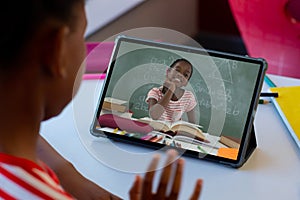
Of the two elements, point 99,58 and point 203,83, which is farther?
point 99,58

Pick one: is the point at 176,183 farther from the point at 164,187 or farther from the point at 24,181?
the point at 24,181

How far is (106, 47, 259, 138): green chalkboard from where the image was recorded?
0.90m

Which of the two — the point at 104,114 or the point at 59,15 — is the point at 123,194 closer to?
the point at 104,114

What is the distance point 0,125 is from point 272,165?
48 centimetres

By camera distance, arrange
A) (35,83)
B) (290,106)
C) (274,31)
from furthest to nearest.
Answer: (274,31), (290,106), (35,83)

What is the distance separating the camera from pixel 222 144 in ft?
2.92

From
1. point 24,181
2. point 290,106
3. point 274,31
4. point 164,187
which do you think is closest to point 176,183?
point 164,187

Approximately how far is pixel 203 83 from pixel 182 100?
5cm

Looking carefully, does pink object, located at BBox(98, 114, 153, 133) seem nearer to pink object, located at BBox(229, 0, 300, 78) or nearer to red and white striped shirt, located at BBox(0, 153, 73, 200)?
red and white striped shirt, located at BBox(0, 153, 73, 200)

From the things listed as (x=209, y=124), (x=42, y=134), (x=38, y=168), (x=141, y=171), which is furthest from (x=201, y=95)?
(x=38, y=168)

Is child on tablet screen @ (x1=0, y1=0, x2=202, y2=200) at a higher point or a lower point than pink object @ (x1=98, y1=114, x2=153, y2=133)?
higher

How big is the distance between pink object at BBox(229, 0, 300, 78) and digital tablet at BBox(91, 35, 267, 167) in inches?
21.8

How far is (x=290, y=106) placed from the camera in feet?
3.41

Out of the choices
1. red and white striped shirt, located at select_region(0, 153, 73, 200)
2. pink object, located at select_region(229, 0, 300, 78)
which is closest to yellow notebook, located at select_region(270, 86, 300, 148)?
pink object, located at select_region(229, 0, 300, 78)
